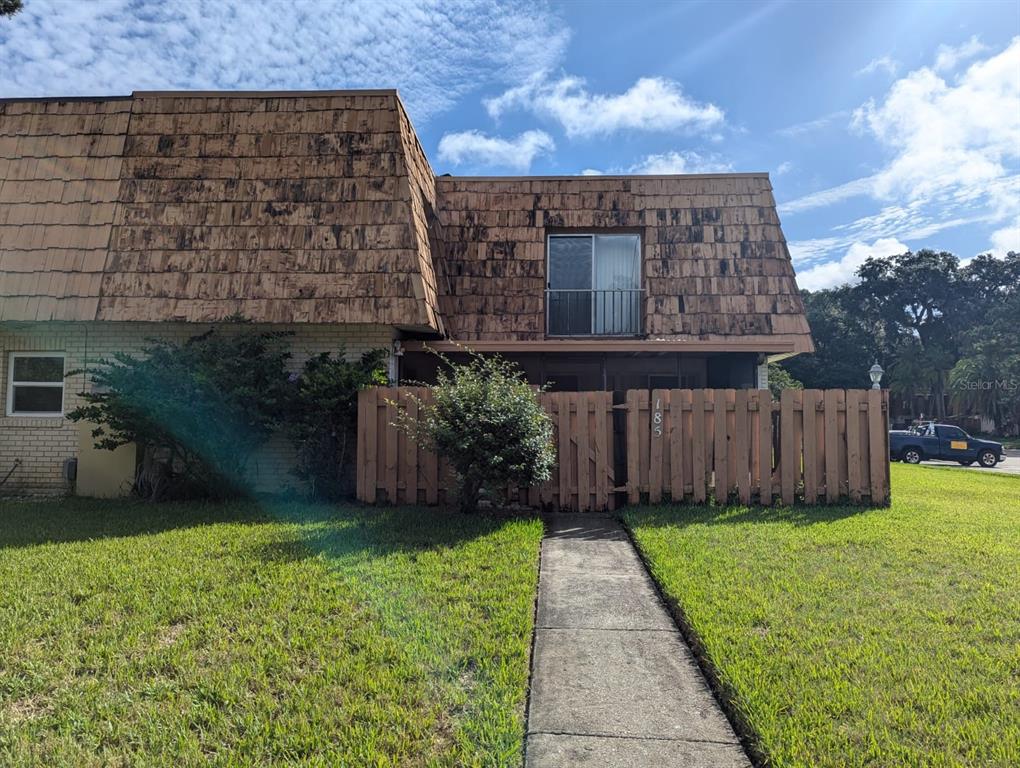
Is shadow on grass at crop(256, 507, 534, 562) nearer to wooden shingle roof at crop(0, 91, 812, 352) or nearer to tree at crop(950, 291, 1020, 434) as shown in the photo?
wooden shingle roof at crop(0, 91, 812, 352)

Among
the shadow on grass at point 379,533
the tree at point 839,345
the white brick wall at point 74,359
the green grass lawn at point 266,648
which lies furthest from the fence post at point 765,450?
the tree at point 839,345

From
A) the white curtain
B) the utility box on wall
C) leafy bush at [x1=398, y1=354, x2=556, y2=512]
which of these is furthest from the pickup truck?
the utility box on wall

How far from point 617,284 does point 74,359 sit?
9289 millimetres

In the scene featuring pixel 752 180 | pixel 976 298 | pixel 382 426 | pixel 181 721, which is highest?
pixel 976 298

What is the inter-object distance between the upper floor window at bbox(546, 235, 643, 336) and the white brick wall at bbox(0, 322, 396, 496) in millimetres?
3653

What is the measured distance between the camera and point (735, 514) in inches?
299

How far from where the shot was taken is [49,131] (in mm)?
10594

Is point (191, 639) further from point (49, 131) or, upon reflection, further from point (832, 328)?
point (832, 328)

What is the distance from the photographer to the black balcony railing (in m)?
12.0

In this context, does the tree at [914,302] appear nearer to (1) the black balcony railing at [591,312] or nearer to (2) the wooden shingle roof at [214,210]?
(1) the black balcony railing at [591,312]

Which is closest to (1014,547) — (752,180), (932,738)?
(932,738)

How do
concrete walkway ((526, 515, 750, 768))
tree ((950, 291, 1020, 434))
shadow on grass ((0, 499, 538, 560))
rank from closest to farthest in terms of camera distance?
concrete walkway ((526, 515, 750, 768)) < shadow on grass ((0, 499, 538, 560)) < tree ((950, 291, 1020, 434))

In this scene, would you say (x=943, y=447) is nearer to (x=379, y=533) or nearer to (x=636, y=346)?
(x=636, y=346)

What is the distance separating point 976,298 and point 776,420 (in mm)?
50524
